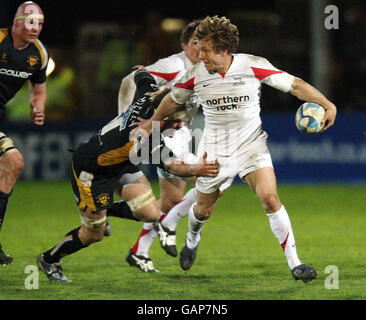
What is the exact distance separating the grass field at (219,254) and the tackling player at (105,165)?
1.09 ft

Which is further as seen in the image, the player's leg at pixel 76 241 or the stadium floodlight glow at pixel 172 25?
the stadium floodlight glow at pixel 172 25

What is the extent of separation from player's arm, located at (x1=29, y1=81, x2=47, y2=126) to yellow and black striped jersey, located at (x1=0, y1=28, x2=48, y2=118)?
58 millimetres

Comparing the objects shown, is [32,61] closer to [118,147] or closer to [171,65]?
[171,65]

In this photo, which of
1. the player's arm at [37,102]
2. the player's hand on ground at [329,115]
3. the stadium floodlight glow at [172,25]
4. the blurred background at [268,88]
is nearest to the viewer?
the player's hand on ground at [329,115]

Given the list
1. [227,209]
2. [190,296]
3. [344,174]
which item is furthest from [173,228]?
[344,174]

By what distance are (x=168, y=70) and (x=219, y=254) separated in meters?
1.85

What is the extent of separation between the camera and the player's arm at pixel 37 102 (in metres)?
8.24

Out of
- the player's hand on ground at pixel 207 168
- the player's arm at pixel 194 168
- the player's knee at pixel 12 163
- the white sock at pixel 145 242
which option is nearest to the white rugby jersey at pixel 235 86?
the player's arm at pixel 194 168

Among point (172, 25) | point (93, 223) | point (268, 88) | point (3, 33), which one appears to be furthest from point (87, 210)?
point (172, 25)

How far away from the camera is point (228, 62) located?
260 inches

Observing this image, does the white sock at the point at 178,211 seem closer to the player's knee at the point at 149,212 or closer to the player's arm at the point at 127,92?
the player's knee at the point at 149,212

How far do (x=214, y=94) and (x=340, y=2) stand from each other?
10129mm

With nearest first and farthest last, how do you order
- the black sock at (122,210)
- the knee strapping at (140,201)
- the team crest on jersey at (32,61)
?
the knee strapping at (140,201) < the black sock at (122,210) < the team crest on jersey at (32,61)

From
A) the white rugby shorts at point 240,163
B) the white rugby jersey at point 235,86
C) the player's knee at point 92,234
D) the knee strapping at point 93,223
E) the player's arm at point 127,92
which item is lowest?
the player's knee at point 92,234
